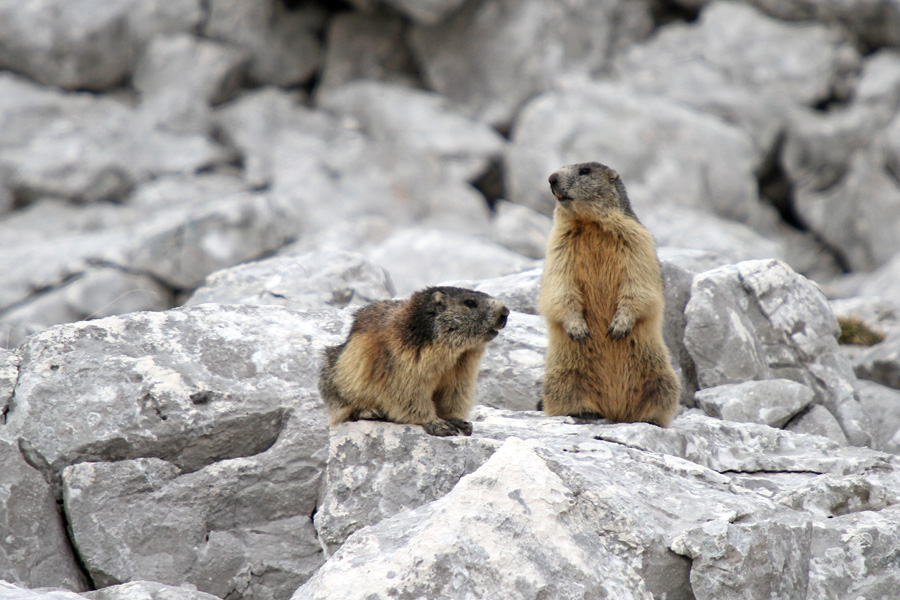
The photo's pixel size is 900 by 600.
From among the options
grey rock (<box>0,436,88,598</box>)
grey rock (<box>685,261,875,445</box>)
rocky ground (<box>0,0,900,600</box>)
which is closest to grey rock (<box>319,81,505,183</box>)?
rocky ground (<box>0,0,900,600</box>)

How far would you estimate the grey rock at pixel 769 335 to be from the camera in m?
7.83

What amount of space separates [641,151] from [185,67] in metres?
10.5

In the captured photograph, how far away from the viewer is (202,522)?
5699 mm

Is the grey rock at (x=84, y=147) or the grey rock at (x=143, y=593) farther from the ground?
the grey rock at (x=143, y=593)

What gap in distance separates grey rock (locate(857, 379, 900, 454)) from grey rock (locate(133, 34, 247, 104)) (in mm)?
16072

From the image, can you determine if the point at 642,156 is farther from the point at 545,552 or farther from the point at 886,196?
the point at 545,552

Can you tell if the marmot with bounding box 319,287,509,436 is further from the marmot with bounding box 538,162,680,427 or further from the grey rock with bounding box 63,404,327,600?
the marmot with bounding box 538,162,680,427

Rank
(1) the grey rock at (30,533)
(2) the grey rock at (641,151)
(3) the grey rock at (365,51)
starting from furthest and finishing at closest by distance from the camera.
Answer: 1. (3) the grey rock at (365,51)
2. (2) the grey rock at (641,151)
3. (1) the grey rock at (30,533)

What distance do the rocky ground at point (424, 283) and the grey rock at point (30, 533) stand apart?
0.02m

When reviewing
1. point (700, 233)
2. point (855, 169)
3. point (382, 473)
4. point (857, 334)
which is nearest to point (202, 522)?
point (382, 473)

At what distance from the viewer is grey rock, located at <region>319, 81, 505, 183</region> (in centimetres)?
1952

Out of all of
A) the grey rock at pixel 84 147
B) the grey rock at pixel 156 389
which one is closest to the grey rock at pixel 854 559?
the grey rock at pixel 156 389

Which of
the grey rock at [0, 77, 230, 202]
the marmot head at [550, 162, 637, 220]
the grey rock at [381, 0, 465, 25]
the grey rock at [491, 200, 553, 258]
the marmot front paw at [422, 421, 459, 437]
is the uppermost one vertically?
the grey rock at [381, 0, 465, 25]

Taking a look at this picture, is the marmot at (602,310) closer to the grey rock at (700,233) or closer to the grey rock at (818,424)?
the grey rock at (818,424)
